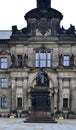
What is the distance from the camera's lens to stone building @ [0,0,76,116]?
61281 millimetres

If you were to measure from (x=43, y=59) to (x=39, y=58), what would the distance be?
0.61 m

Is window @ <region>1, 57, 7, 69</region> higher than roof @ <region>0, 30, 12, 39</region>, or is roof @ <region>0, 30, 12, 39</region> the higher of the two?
roof @ <region>0, 30, 12, 39</region>

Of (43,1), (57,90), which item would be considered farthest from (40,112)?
(43,1)

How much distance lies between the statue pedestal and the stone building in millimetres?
21012

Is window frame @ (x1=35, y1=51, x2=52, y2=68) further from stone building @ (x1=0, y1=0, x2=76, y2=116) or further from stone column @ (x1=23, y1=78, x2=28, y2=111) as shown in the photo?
stone column @ (x1=23, y1=78, x2=28, y2=111)

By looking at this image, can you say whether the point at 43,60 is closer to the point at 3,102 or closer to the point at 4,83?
the point at 4,83

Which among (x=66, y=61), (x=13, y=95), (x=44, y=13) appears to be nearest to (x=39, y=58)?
(x=66, y=61)

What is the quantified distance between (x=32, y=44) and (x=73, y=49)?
6102 millimetres

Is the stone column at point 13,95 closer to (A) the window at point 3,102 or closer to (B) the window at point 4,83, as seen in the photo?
(A) the window at point 3,102

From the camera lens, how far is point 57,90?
2404 inches

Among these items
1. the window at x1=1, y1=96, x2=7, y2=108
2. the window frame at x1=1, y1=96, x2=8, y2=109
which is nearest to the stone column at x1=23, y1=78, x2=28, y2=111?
the window frame at x1=1, y1=96, x2=8, y2=109

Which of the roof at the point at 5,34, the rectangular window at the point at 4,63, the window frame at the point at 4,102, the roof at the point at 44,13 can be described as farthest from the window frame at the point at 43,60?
the roof at the point at 5,34

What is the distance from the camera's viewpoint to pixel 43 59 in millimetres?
62125

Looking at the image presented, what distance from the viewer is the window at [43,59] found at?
203 ft
